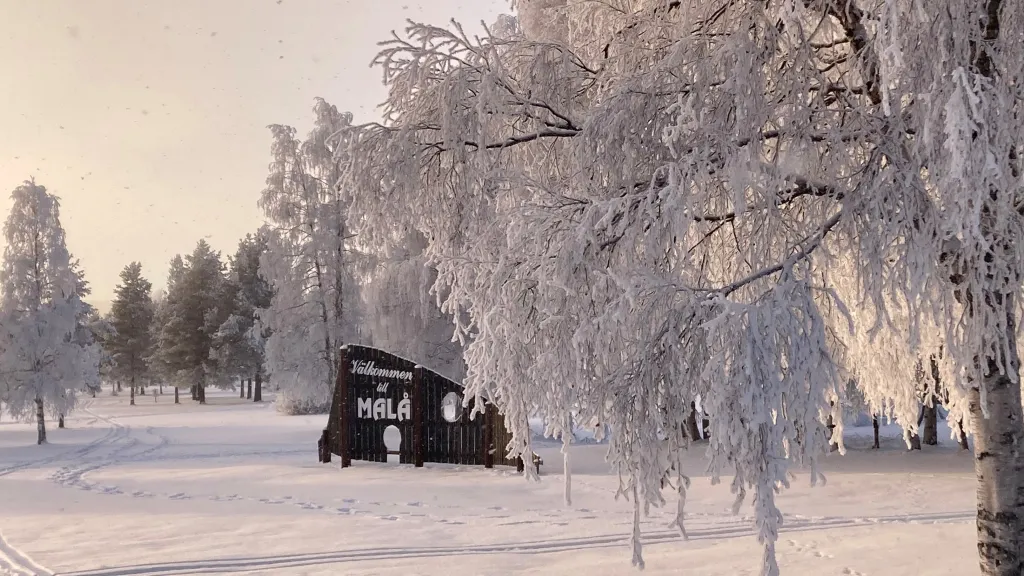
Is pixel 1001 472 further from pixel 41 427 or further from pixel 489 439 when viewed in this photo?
pixel 41 427

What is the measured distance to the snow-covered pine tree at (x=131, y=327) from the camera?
4478 centimetres

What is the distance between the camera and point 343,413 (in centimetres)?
1276

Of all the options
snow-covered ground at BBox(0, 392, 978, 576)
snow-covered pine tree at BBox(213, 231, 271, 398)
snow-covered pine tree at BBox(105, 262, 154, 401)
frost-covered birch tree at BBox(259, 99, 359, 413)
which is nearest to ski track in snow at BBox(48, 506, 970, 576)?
snow-covered ground at BBox(0, 392, 978, 576)

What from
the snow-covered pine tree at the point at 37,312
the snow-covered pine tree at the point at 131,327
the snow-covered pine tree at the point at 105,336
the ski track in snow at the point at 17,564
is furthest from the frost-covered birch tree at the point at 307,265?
the snow-covered pine tree at the point at 131,327

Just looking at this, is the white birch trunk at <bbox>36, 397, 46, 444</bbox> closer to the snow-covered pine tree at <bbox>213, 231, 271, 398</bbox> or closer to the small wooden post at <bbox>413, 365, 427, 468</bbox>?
the small wooden post at <bbox>413, 365, 427, 468</bbox>

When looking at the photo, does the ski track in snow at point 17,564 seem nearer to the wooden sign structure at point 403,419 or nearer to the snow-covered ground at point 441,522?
the snow-covered ground at point 441,522

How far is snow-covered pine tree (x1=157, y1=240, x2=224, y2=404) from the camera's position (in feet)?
131

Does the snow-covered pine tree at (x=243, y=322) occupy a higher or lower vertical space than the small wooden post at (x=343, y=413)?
higher

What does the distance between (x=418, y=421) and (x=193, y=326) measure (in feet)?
106

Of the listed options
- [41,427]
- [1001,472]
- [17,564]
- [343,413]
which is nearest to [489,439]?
[343,413]

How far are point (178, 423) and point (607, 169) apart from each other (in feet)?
81.7

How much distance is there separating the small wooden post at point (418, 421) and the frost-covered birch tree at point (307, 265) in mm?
10401

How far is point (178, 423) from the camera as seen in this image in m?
25.5

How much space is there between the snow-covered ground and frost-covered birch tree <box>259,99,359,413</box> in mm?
9710
